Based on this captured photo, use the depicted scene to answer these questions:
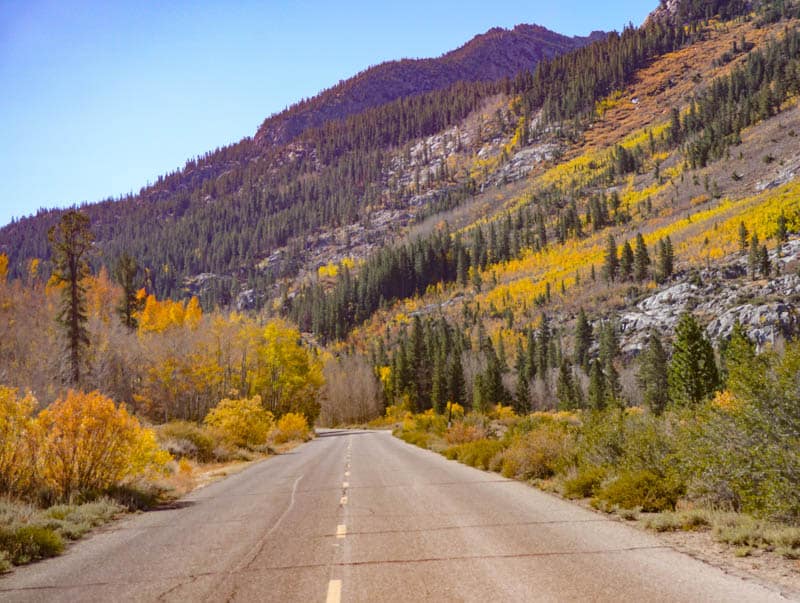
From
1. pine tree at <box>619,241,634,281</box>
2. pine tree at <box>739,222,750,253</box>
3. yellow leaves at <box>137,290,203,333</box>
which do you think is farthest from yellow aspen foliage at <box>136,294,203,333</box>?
pine tree at <box>739,222,750,253</box>

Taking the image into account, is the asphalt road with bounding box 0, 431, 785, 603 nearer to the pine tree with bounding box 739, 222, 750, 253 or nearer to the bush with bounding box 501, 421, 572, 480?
the bush with bounding box 501, 421, 572, 480

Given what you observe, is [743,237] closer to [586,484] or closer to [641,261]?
[641,261]

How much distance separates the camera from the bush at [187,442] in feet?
78.8

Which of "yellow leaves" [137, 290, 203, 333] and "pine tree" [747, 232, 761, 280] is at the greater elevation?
"pine tree" [747, 232, 761, 280]

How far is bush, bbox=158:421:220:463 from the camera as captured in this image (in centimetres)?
2401

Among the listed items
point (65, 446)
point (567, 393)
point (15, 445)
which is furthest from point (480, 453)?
point (567, 393)

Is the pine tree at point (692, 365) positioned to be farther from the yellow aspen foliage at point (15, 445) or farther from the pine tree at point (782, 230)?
the pine tree at point (782, 230)

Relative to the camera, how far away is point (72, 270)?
3859 cm

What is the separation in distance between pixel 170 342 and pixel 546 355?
100098 millimetres

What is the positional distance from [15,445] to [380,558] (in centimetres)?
910

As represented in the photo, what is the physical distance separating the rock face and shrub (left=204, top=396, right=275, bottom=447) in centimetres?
9164

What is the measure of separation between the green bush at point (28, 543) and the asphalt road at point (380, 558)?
0.93 feet

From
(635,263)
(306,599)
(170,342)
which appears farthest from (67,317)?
(635,263)

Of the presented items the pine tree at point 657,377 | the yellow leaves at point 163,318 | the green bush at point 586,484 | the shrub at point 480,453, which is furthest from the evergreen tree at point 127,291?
the pine tree at point 657,377
